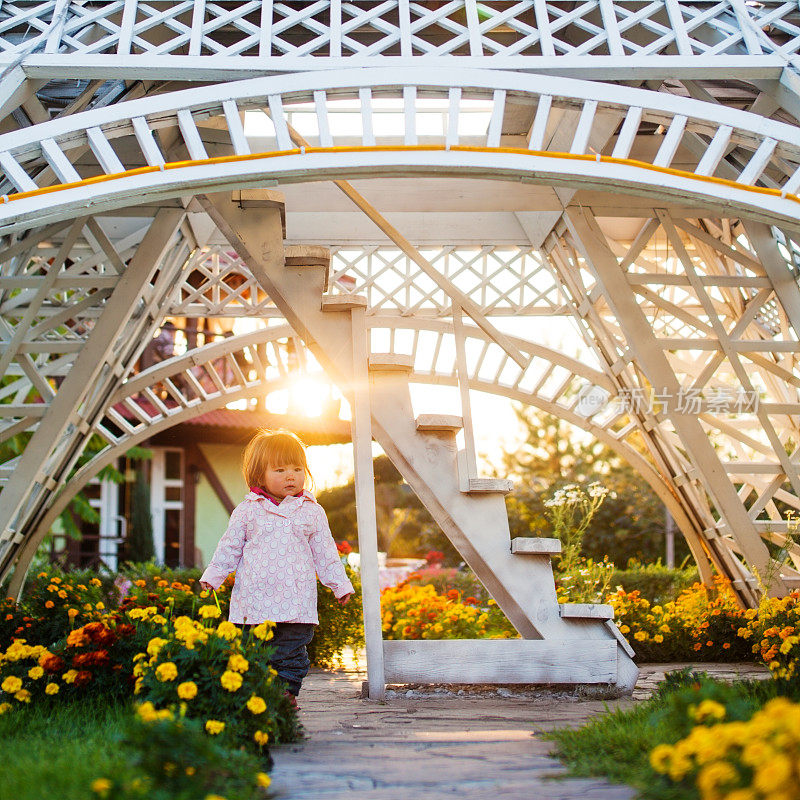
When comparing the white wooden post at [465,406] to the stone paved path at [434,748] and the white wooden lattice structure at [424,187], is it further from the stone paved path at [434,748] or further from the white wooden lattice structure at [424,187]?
the stone paved path at [434,748]

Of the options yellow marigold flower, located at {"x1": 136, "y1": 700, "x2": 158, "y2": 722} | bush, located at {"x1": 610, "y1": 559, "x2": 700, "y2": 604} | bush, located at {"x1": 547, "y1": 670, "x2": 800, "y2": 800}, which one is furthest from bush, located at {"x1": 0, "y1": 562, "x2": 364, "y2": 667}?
bush, located at {"x1": 610, "y1": 559, "x2": 700, "y2": 604}

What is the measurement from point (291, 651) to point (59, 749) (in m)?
1.16

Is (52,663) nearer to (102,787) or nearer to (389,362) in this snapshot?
(102,787)

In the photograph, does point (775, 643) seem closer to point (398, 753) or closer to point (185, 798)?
point (398, 753)

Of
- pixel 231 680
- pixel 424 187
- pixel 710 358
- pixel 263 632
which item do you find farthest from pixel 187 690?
pixel 710 358

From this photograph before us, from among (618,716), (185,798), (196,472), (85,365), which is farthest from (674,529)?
(185,798)

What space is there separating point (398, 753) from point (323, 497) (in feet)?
55.6

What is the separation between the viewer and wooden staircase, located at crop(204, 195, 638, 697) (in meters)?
4.56

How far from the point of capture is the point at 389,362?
4.86 m

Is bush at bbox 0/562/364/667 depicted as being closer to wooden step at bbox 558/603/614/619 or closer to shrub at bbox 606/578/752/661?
wooden step at bbox 558/603/614/619

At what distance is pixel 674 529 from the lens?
59.0ft

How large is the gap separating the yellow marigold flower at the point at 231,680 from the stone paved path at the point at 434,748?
28 cm

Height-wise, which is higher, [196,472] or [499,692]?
[196,472]

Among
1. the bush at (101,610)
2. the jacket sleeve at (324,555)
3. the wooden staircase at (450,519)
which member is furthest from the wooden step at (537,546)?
the bush at (101,610)
